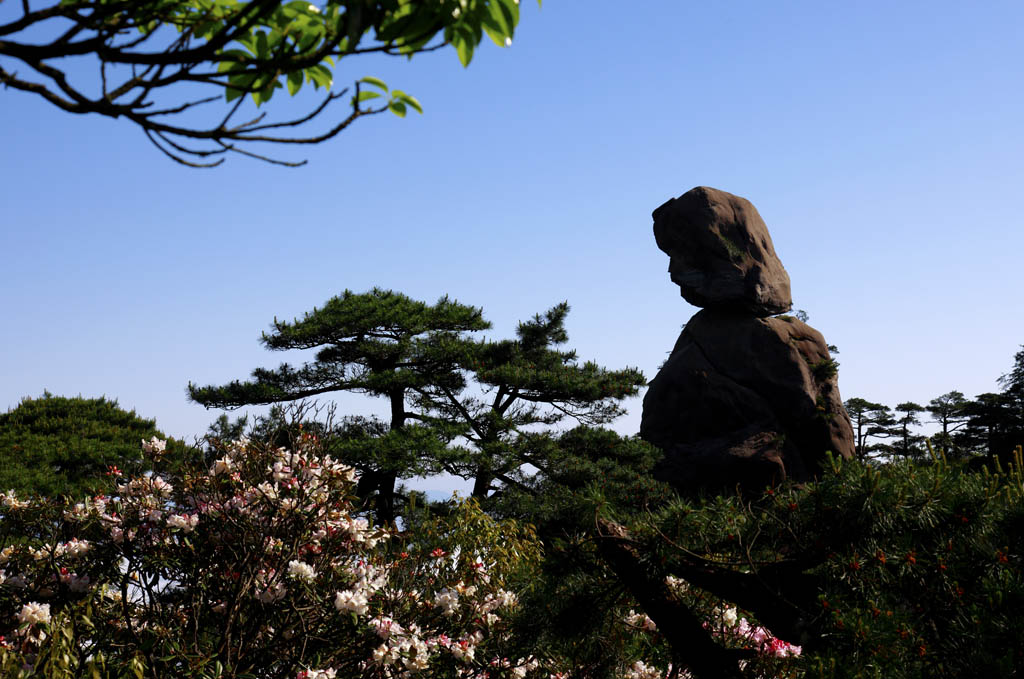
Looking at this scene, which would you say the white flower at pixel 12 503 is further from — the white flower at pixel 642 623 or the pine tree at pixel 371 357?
the pine tree at pixel 371 357

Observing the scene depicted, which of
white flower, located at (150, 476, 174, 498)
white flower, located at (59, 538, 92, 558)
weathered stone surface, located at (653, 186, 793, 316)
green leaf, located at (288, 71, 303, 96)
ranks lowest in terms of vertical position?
white flower, located at (59, 538, 92, 558)

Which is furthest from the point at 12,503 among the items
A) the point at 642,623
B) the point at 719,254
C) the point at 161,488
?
the point at 719,254

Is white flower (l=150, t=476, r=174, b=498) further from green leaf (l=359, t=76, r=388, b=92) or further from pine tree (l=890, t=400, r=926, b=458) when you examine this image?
pine tree (l=890, t=400, r=926, b=458)

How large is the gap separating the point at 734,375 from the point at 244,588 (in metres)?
17.3

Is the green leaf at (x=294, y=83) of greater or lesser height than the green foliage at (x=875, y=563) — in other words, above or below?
above

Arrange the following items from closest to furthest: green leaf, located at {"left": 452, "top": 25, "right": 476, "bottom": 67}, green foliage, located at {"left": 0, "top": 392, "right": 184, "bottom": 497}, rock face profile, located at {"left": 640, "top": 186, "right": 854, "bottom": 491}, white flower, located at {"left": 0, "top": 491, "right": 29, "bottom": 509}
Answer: green leaf, located at {"left": 452, "top": 25, "right": 476, "bottom": 67}
white flower, located at {"left": 0, "top": 491, "right": 29, "bottom": 509}
green foliage, located at {"left": 0, "top": 392, "right": 184, "bottom": 497}
rock face profile, located at {"left": 640, "top": 186, "right": 854, "bottom": 491}

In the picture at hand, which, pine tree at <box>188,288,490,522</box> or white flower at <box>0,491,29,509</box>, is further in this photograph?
pine tree at <box>188,288,490,522</box>

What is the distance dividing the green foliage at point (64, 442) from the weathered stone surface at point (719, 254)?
1379 centimetres

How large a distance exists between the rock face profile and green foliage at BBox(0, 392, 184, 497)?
489 inches

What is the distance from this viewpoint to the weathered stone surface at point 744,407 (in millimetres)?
19297

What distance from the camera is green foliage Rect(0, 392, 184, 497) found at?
37.6ft

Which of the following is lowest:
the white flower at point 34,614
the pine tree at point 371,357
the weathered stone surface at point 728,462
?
the white flower at point 34,614

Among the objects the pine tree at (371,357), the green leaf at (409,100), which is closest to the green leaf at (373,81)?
the green leaf at (409,100)

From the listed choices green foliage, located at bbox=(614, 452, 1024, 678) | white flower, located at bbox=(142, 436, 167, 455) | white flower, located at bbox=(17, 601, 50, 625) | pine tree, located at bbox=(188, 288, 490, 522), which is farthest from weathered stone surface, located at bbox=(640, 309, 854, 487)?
white flower, located at bbox=(17, 601, 50, 625)
